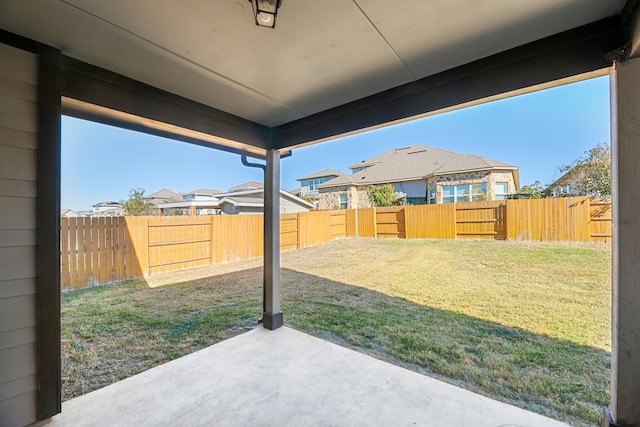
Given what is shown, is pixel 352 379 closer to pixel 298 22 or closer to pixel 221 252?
pixel 298 22

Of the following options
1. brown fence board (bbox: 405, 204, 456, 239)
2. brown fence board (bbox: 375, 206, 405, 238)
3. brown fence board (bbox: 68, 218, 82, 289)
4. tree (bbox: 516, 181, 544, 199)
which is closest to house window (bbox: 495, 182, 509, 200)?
tree (bbox: 516, 181, 544, 199)

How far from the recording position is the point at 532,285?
4.61m

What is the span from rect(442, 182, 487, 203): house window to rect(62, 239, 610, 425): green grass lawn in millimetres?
5101

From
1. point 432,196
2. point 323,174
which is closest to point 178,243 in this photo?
point 432,196

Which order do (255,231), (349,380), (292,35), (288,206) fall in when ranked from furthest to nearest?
(288,206) → (255,231) → (349,380) → (292,35)

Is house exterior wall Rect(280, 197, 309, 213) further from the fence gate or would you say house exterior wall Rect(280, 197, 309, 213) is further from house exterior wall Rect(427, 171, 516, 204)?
the fence gate

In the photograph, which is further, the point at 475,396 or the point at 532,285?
the point at 532,285

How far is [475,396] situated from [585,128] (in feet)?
31.9

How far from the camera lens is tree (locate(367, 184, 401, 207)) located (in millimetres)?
13727

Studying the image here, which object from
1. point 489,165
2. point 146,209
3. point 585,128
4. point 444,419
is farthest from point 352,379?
point 146,209

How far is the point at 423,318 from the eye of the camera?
359 cm

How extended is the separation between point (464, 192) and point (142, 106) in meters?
12.4

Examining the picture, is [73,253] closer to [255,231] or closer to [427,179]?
[255,231]

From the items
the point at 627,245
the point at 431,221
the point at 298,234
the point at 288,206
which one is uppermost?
the point at 288,206
